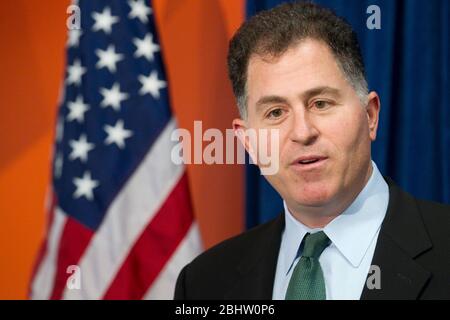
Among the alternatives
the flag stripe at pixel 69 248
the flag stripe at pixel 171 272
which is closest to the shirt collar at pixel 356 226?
the flag stripe at pixel 171 272

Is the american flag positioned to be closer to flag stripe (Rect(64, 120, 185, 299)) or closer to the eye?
flag stripe (Rect(64, 120, 185, 299))

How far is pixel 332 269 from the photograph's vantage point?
3.81 ft

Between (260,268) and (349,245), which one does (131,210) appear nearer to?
(260,268)

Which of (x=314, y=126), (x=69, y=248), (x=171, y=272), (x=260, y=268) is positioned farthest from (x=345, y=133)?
(x=69, y=248)

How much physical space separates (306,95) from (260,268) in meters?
0.32

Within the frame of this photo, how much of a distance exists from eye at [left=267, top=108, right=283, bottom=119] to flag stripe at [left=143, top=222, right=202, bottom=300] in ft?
2.86

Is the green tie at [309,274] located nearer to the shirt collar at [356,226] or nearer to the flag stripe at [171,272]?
the shirt collar at [356,226]

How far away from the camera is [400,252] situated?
3.64 feet

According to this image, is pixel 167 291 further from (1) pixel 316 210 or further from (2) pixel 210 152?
(1) pixel 316 210
